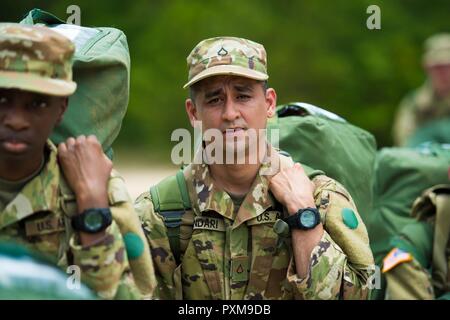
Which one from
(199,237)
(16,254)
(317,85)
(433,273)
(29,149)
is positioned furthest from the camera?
(317,85)

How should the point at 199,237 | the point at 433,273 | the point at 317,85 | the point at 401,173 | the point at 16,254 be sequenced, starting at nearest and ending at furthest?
the point at 16,254 → the point at 199,237 → the point at 433,273 → the point at 401,173 → the point at 317,85

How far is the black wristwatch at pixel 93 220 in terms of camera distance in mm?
4824

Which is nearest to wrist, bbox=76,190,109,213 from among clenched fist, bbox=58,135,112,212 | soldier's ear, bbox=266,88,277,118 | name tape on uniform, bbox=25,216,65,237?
clenched fist, bbox=58,135,112,212

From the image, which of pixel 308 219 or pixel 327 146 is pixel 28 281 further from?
pixel 327 146

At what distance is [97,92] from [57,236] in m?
0.71

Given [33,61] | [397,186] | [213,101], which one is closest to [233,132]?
[213,101]

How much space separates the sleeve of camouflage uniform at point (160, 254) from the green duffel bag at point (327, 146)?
0.93 m

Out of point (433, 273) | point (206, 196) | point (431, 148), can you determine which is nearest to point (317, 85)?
point (431, 148)

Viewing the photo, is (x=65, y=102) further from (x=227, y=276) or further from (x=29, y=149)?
(x=227, y=276)

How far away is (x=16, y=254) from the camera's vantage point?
3.80 m

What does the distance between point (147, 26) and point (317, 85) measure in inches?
100

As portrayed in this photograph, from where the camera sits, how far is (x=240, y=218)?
17.6 ft

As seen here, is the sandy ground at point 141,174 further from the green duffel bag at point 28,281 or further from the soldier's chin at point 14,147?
the green duffel bag at point 28,281

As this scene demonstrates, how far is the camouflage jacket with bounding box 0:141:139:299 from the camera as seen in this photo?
482 cm
